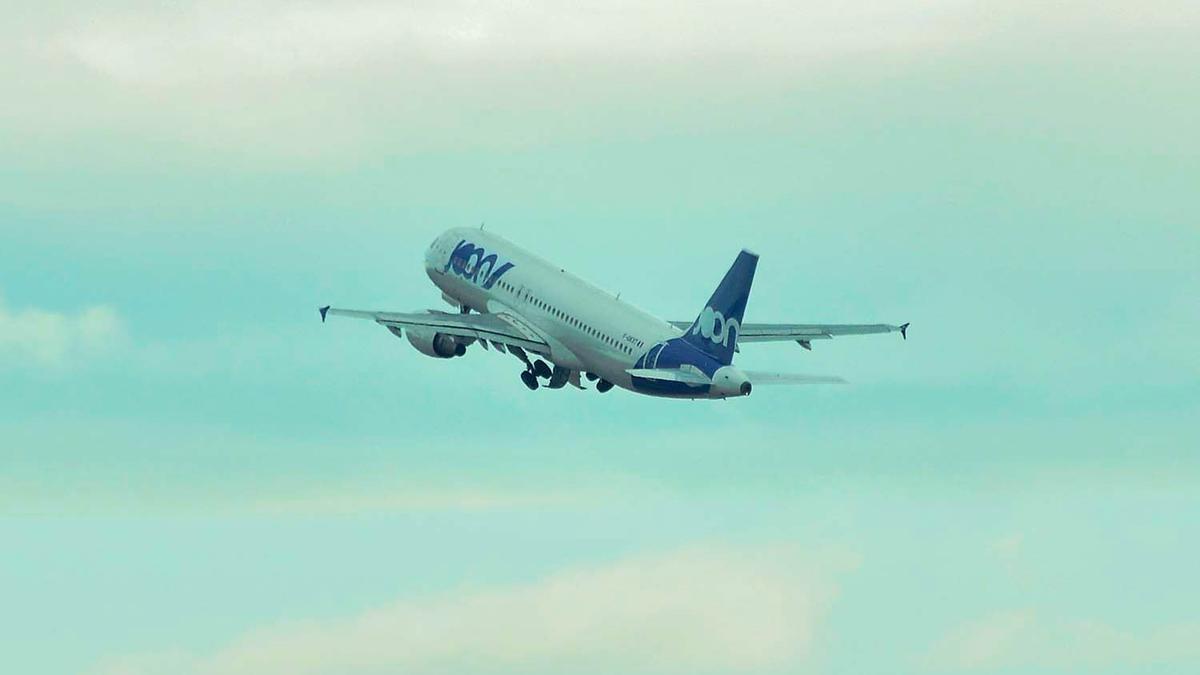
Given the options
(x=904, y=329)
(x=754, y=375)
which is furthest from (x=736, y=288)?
(x=904, y=329)

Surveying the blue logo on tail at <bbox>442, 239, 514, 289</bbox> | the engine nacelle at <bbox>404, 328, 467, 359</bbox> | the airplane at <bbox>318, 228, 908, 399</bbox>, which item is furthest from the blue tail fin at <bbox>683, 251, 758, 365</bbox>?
the blue logo on tail at <bbox>442, 239, 514, 289</bbox>

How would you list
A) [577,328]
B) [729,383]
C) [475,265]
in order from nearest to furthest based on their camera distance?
[729,383], [577,328], [475,265]

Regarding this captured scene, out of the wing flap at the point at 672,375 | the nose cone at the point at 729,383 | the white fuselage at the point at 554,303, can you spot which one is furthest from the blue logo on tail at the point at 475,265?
the nose cone at the point at 729,383

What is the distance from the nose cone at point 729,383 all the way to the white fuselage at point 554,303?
191 inches

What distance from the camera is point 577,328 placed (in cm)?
12456

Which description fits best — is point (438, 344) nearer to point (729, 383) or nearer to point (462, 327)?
point (462, 327)

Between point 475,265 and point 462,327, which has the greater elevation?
point 475,265

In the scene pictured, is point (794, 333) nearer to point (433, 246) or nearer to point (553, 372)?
point (553, 372)

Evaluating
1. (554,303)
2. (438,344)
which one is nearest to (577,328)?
(554,303)

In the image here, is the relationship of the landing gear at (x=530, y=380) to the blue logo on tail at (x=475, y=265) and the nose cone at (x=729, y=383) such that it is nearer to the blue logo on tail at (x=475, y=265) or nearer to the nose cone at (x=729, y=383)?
the blue logo on tail at (x=475, y=265)

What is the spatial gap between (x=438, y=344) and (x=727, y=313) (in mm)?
21032

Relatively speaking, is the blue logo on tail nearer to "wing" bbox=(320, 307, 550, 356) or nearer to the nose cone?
"wing" bbox=(320, 307, 550, 356)

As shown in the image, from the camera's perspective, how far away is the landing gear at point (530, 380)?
129375 millimetres

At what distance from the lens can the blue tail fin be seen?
4498 inches
